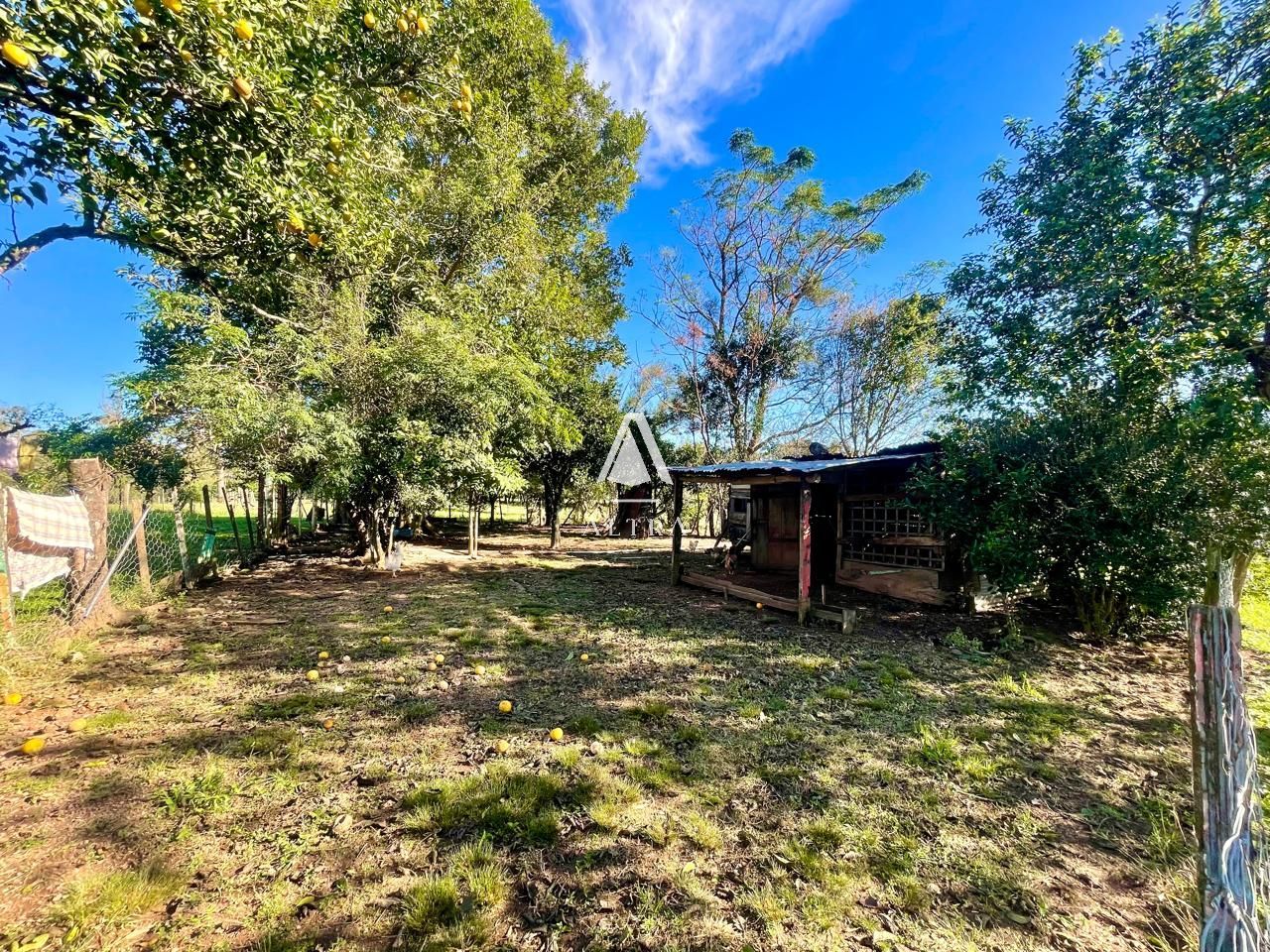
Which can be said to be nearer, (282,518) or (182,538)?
(182,538)

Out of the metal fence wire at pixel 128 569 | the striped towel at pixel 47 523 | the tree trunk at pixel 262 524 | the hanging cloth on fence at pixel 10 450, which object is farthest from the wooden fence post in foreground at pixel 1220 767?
the tree trunk at pixel 262 524

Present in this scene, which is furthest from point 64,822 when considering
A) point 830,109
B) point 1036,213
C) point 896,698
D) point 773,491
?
point 830,109

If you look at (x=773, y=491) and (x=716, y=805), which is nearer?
(x=716, y=805)

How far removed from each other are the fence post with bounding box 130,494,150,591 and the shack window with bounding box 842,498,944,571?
903 cm

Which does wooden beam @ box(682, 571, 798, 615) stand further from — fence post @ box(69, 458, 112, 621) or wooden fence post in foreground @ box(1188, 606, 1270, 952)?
fence post @ box(69, 458, 112, 621)

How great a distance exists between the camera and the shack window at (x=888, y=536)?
6.86 meters

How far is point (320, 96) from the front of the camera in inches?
126

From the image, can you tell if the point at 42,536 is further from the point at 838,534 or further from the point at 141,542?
the point at 838,534

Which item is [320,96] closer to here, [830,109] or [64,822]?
[64,822]

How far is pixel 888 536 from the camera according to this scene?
736 centimetres

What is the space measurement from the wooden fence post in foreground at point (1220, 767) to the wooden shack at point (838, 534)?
4474mm

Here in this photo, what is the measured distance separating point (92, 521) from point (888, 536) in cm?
969

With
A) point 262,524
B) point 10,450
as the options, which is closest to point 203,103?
point 10,450

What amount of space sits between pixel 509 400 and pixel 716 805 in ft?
24.5
